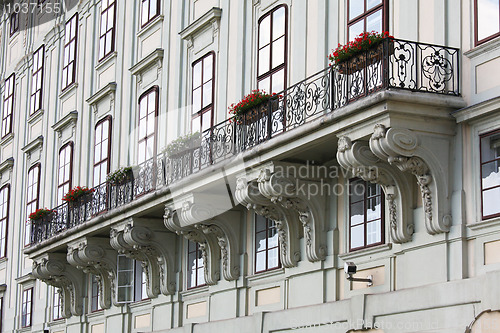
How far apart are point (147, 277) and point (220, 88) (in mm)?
4317

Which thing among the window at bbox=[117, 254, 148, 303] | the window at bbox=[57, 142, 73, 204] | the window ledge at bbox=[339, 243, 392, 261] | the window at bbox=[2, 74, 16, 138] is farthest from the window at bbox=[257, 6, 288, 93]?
the window at bbox=[2, 74, 16, 138]

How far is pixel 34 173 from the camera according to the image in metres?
29.1

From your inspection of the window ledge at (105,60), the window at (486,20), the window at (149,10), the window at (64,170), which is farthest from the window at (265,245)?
the window at (64,170)

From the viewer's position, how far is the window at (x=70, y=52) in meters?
27.2

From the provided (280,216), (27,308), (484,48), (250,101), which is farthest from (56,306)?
(484,48)

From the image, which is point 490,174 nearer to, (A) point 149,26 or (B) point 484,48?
(B) point 484,48

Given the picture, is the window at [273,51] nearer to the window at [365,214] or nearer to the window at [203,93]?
the window at [203,93]

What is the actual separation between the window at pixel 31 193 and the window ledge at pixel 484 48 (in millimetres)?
17604

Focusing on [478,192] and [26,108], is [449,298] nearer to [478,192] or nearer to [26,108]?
[478,192]

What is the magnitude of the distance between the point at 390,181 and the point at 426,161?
78 centimetres

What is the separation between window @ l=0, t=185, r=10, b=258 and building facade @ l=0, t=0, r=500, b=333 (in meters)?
2.55

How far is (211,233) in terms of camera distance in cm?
1834

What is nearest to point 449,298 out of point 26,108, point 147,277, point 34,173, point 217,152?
point 217,152

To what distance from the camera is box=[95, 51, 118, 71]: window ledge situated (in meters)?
24.4
